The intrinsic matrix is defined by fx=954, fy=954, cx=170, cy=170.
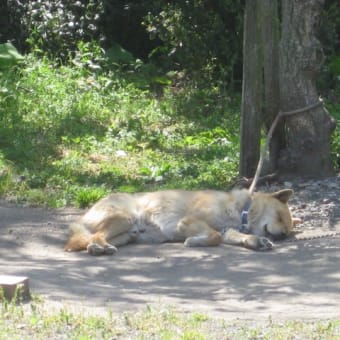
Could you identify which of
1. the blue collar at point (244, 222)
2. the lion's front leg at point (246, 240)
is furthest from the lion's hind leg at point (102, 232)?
the blue collar at point (244, 222)

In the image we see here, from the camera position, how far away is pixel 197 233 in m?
8.99

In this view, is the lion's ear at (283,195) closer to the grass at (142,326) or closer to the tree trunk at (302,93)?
the tree trunk at (302,93)

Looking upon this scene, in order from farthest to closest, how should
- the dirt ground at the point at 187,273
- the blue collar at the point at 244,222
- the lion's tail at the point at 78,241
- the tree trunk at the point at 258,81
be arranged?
the tree trunk at the point at 258,81 < the blue collar at the point at 244,222 < the lion's tail at the point at 78,241 < the dirt ground at the point at 187,273

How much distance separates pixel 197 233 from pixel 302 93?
2.39 m

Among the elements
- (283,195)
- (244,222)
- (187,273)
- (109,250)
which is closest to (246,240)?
(244,222)

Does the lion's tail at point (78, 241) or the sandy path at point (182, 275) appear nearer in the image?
the sandy path at point (182, 275)

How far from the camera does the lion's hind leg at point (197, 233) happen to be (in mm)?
8875

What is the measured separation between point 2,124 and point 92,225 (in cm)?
435

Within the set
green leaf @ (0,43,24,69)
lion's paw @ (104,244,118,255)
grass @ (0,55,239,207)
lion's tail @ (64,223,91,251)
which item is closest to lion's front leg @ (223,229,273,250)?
lion's paw @ (104,244,118,255)

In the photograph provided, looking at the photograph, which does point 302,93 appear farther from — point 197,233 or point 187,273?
point 187,273

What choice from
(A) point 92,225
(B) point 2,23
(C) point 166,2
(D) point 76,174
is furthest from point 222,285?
(B) point 2,23

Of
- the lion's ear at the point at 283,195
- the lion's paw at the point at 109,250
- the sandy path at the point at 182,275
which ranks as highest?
the lion's ear at the point at 283,195

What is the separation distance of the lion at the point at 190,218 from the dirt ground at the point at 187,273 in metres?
0.17

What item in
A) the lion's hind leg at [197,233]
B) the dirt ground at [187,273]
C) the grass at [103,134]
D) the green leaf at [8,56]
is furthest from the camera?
the green leaf at [8,56]
